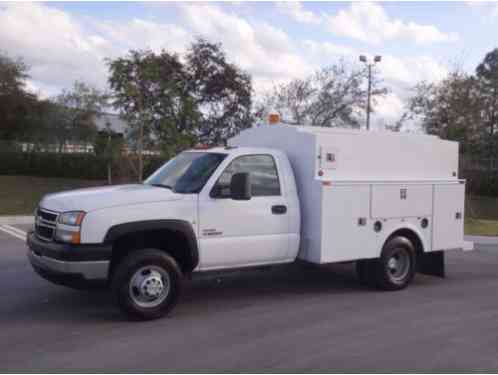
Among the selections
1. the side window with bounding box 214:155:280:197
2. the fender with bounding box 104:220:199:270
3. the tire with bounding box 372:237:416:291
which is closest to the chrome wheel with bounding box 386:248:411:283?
the tire with bounding box 372:237:416:291

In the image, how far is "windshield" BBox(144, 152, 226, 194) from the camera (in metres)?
6.90

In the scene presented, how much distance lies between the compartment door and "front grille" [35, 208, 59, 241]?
5.39m

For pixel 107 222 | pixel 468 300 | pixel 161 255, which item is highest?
pixel 107 222

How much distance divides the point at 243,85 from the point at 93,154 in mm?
13500

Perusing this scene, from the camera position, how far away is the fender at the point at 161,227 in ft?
20.2

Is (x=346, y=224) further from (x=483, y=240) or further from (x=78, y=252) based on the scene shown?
(x=483, y=240)

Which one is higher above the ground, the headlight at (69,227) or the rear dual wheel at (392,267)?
the headlight at (69,227)

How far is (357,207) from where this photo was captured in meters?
7.70

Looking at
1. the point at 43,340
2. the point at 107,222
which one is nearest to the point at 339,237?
the point at 107,222

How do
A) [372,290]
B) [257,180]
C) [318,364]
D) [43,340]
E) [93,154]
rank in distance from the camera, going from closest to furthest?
[318,364] < [43,340] < [257,180] < [372,290] < [93,154]

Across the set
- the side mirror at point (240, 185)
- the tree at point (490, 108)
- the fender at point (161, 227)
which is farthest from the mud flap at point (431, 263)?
the tree at point (490, 108)

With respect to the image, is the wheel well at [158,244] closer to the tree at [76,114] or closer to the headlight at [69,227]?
the headlight at [69,227]

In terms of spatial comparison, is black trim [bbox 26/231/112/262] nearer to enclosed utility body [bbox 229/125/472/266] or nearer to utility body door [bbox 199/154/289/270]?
utility body door [bbox 199/154/289/270]

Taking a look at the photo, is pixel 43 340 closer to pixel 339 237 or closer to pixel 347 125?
pixel 339 237
